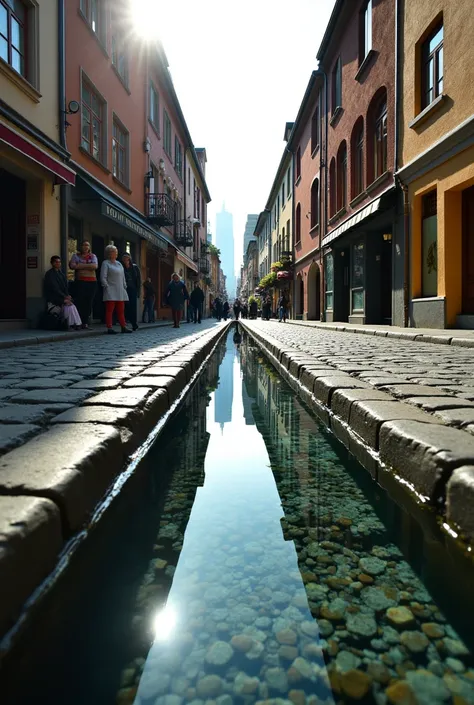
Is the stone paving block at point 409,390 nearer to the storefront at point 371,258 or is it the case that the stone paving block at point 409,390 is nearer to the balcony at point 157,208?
the storefront at point 371,258

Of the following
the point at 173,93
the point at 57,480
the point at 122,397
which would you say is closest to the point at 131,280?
the point at 122,397

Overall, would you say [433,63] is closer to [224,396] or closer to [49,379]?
[224,396]

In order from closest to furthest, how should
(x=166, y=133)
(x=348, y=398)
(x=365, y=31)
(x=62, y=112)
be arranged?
(x=348, y=398) → (x=62, y=112) → (x=365, y=31) → (x=166, y=133)

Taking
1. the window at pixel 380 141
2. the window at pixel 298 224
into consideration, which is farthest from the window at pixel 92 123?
the window at pixel 298 224

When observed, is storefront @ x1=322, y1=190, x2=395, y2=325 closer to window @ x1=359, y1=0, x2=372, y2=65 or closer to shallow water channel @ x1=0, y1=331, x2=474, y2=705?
window @ x1=359, y1=0, x2=372, y2=65

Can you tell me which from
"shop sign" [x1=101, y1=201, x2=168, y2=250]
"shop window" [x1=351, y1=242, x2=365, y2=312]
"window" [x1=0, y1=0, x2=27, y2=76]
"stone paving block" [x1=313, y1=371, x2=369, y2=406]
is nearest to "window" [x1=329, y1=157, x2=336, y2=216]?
"shop window" [x1=351, y1=242, x2=365, y2=312]

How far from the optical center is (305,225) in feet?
83.9

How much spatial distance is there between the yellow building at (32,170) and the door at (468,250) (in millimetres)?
7974

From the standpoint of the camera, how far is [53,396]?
312 cm

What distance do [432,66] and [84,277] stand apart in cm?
871

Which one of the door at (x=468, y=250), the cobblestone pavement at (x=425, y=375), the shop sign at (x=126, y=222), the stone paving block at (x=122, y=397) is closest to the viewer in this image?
the cobblestone pavement at (x=425, y=375)

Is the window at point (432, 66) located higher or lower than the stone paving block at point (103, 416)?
higher

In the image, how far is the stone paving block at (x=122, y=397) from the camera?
2.84 metres

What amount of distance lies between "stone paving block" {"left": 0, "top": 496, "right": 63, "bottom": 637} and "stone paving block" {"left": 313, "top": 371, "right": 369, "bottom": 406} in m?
2.34
